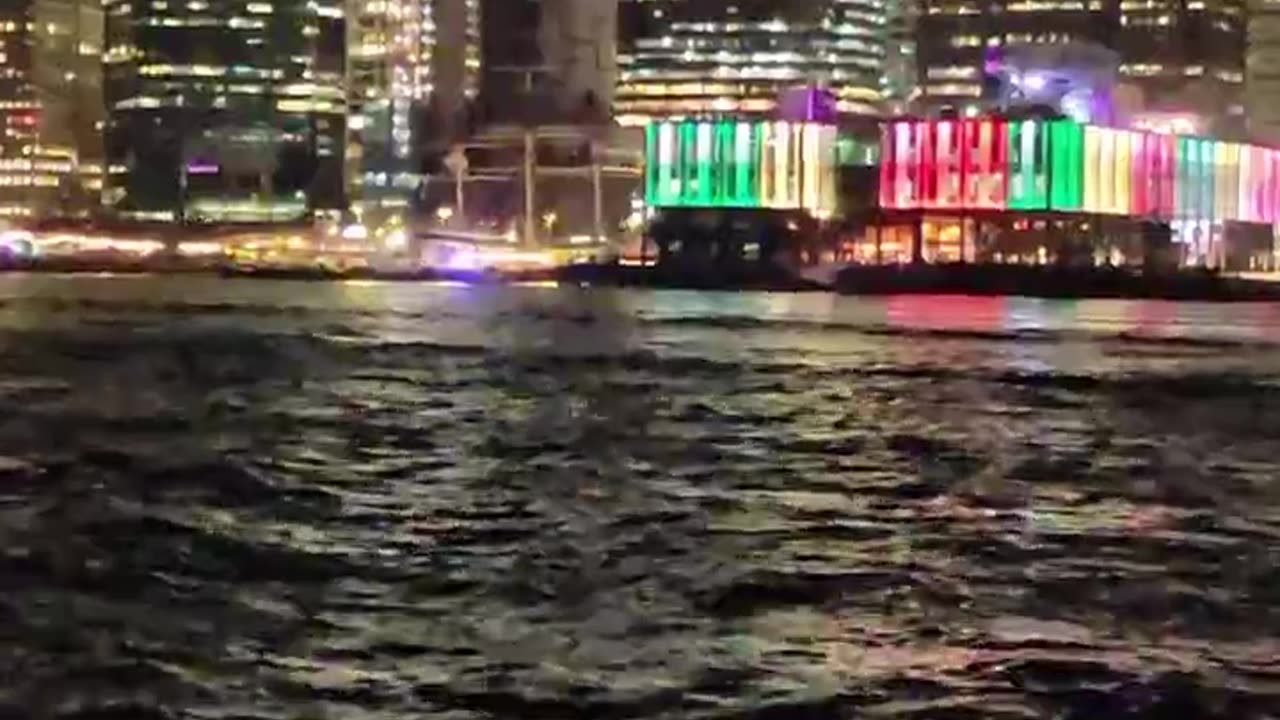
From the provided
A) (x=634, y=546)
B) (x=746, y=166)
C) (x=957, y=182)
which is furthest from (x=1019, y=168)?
(x=634, y=546)

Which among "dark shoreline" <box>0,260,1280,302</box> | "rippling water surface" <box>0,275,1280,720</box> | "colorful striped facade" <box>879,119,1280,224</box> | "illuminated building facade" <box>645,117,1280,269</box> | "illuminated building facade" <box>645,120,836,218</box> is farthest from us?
"illuminated building facade" <box>645,120,836,218</box>

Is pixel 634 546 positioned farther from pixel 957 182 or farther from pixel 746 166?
pixel 746 166

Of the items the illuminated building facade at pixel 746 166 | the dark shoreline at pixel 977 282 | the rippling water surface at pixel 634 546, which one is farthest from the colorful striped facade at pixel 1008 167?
the rippling water surface at pixel 634 546

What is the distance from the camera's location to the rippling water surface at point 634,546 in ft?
40.6

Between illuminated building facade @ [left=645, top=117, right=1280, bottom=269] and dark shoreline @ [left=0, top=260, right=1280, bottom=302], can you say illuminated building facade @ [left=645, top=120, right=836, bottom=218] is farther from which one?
dark shoreline @ [left=0, top=260, right=1280, bottom=302]

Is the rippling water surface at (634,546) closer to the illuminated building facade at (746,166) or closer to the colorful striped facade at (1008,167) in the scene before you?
the colorful striped facade at (1008,167)

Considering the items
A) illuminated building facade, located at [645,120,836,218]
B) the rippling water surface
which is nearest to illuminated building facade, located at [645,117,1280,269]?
illuminated building facade, located at [645,120,836,218]

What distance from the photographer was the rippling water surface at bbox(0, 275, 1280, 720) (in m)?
12.4

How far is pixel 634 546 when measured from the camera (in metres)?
17.9

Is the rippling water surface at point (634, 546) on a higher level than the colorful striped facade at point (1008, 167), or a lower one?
lower

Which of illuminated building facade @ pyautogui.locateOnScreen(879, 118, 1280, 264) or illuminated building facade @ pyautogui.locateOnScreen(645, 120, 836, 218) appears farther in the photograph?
illuminated building facade @ pyautogui.locateOnScreen(645, 120, 836, 218)

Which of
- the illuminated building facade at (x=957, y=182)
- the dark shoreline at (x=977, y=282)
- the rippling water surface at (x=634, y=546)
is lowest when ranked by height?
the dark shoreline at (x=977, y=282)

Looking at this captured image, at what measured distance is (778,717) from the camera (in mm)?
11648

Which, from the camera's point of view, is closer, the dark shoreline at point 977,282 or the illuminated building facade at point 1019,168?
the illuminated building facade at point 1019,168
